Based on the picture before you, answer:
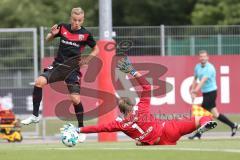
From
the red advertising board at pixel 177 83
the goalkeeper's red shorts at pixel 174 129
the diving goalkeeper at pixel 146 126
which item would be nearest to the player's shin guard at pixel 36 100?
the diving goalkeeper at pixel 146 126

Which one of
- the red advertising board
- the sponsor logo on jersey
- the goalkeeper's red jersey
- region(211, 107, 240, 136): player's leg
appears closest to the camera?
the goalkeeper's red jersey

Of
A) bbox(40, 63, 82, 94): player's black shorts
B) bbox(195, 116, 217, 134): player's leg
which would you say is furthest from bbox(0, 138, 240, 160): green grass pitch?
bbox(40, 63, 82, 94): player's black shorts

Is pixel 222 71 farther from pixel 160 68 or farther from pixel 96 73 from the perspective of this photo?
pixel 96 73

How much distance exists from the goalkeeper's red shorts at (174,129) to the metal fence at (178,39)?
29.5 feet

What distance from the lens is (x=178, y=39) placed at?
24.0 metres

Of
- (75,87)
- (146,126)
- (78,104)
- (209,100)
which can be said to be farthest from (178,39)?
(146,126)

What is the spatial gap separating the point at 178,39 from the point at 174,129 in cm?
956

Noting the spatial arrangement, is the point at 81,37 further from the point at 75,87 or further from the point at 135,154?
the point at 135,154

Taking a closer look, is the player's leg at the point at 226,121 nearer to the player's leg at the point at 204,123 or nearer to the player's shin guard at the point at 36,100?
the player's leg at the point at 204,123

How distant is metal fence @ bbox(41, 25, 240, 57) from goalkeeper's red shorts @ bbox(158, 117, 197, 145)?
8.98m

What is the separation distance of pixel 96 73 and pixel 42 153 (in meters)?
8.88

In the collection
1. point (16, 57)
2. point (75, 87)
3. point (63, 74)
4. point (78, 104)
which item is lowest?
point (78, 104)

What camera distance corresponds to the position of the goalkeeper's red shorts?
14680 millimetres

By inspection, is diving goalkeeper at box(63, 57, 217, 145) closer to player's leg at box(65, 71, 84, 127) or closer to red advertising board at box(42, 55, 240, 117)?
player's leg at box(65, 71, 84, 127)
